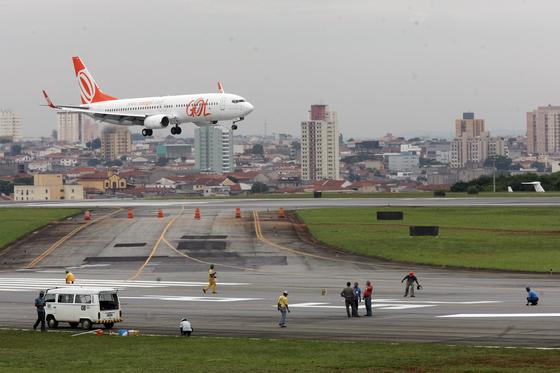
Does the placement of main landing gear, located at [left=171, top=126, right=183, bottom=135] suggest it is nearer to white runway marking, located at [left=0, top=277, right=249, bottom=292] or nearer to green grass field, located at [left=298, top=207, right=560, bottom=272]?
green grass field, located at [left=298, top=207, right=560, bottom=272]

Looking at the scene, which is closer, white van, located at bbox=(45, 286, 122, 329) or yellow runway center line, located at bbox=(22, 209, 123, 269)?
white van, located at bbox=(45, 286, 122, 329)

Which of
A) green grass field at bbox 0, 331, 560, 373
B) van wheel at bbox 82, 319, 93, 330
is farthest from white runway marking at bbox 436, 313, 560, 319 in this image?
van wheel at bbox 82, 319, 93, 330

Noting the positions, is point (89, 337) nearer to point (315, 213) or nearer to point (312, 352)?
point (312, 352)

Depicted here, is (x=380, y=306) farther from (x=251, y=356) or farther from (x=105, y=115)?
(x=105, y=115)

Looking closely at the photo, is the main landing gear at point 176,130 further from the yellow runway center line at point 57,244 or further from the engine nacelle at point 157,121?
the yellow runway center line at point 57,244

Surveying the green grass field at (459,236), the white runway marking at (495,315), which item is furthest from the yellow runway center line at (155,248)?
the white runway marking at (495,315)

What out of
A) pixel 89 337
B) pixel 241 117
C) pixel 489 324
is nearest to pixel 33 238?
pixel 241 117

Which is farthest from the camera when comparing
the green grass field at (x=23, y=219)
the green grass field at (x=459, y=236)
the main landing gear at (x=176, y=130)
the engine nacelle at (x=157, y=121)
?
the engine nacelle at (x=157, y=121)
